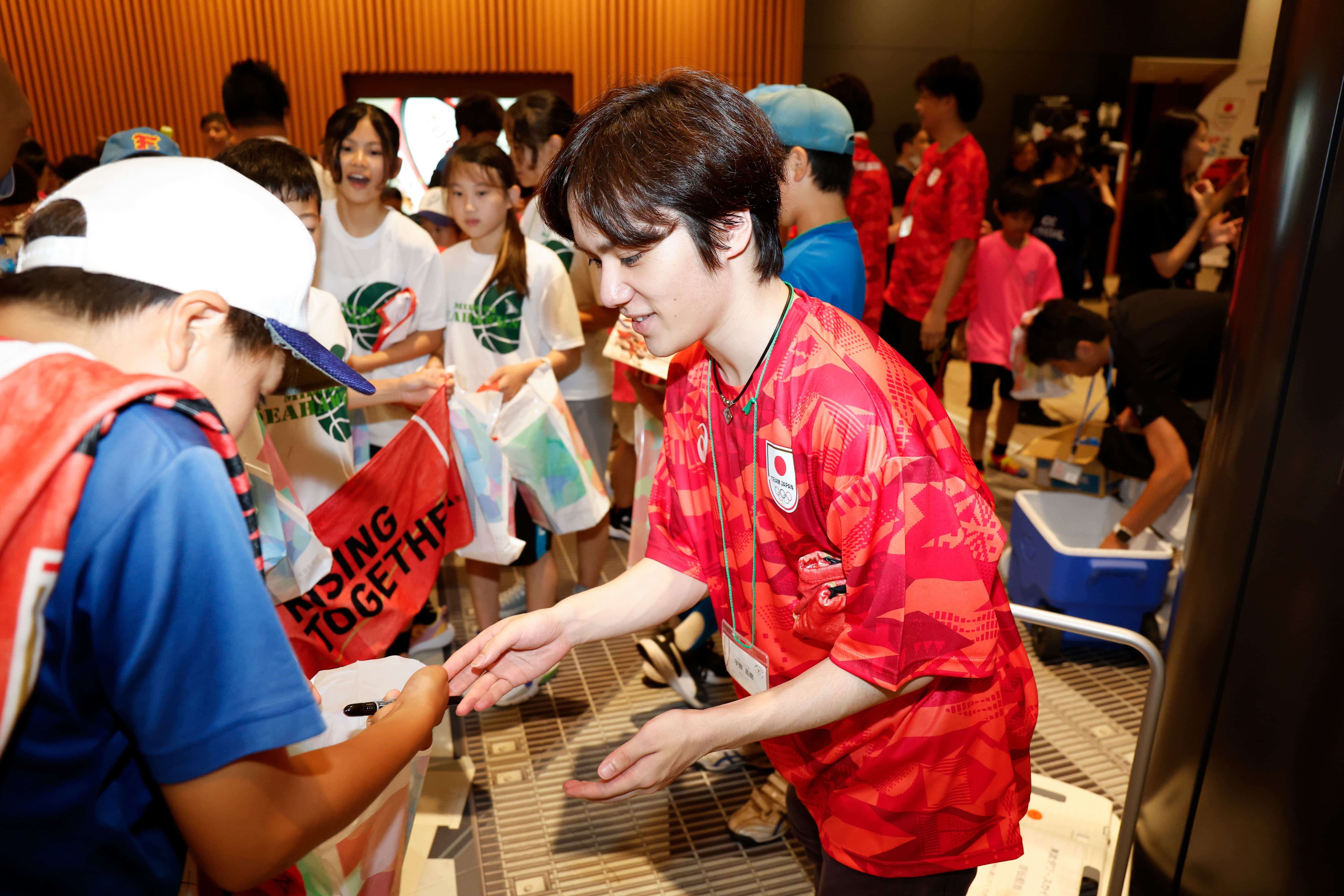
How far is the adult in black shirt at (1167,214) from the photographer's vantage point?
15.1ft

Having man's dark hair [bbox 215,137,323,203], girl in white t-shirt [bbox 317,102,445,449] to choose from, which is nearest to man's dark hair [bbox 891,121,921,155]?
girl in white t-shirt [bbox 317,102,445,449]

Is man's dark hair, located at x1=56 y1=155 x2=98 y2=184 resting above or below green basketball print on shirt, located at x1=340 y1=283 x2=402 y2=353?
above

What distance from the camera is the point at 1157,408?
9.75ft

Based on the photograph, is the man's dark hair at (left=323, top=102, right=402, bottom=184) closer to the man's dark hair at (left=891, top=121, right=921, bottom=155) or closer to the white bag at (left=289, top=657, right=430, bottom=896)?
the white bag at (left=289, top=657, right=430, bottom=896)

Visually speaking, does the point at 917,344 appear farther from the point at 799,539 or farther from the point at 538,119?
the point at 799,539

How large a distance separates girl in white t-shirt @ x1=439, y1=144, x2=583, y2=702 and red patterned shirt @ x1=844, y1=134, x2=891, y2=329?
75.3 inches

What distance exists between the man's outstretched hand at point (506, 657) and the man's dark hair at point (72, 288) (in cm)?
69

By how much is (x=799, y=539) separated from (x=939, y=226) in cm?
354

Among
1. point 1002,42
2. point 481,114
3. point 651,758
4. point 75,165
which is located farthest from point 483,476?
point 1002,42

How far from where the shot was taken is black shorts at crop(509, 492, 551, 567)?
291 cm

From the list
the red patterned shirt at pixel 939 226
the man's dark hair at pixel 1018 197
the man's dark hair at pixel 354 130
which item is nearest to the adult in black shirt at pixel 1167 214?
the man's dark hair at pixel 1018 197

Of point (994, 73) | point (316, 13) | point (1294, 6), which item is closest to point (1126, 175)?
point (994, 73)

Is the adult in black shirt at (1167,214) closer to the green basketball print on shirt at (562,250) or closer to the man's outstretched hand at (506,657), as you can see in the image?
the green basketball print on shirt at (562,250)

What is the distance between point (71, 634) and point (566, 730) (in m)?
2.17
